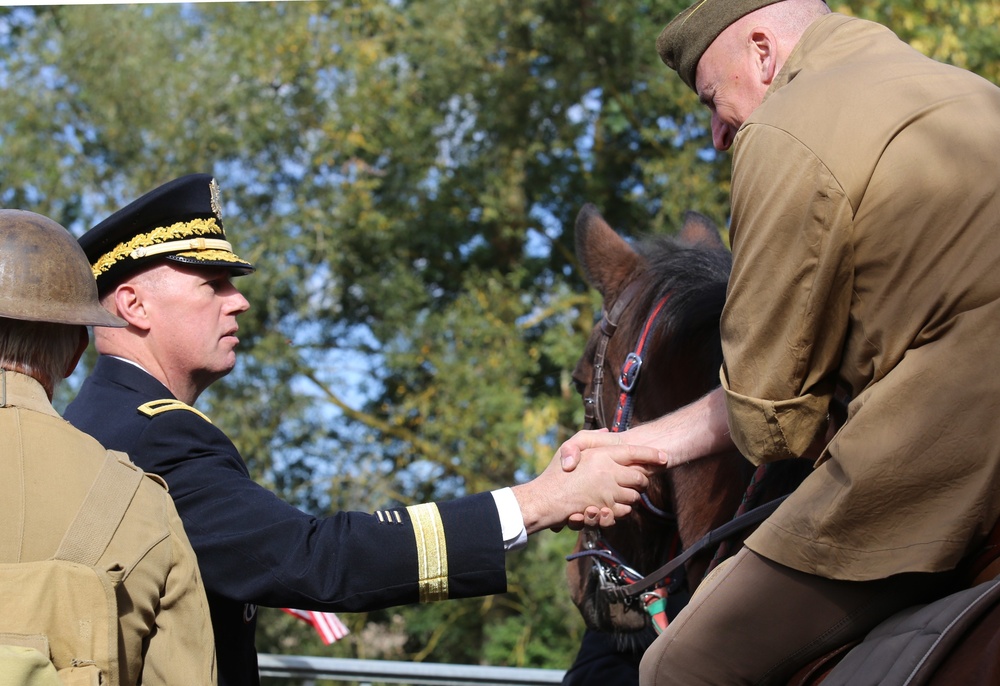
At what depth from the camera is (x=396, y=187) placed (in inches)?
470

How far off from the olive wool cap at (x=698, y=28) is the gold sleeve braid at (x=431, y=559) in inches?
52.9

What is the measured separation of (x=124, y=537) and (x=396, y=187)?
988 centimetres

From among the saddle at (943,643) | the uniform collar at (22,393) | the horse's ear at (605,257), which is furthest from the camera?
the horse's ear at (605,257)

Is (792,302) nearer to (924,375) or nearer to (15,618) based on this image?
(924,375)

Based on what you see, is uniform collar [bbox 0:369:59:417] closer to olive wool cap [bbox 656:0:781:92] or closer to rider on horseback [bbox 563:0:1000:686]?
rider on horseback [bbox 563:0:1000:686]

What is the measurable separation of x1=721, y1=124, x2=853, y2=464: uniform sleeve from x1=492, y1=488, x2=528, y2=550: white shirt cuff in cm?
88

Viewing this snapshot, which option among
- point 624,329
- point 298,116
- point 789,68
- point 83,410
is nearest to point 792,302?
point 789,68

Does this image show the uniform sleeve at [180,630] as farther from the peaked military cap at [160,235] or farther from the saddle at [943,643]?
the saddle at [943,643]

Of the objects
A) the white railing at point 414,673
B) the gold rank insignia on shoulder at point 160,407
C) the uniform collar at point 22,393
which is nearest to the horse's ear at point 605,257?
the gold rank insignia on shoulder at point 160,407

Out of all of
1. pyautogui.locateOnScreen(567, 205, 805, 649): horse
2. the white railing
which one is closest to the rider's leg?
pyautogui.locateOnScreen(567, 205, 805, 649): horse

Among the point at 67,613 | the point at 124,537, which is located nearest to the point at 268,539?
the point at 124,537

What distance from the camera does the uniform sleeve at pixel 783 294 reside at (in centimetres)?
211

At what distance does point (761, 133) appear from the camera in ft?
7.20

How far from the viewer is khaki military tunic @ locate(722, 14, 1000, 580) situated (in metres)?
2.00
